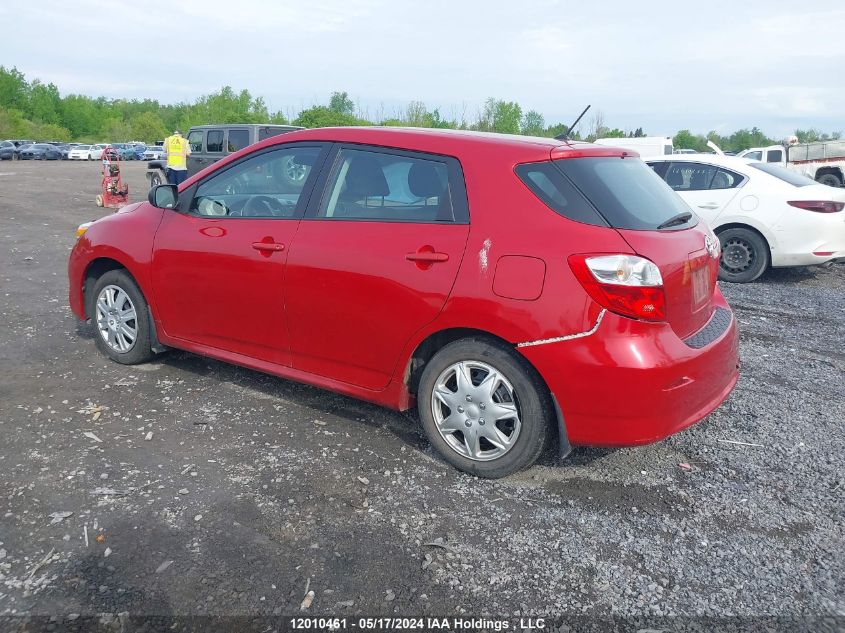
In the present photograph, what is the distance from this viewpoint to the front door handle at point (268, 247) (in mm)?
3955

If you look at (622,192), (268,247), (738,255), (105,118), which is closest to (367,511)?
(268,247)

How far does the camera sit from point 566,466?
367 centimetres

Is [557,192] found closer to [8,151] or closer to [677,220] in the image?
[677,220]

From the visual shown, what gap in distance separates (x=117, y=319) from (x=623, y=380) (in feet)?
12.2

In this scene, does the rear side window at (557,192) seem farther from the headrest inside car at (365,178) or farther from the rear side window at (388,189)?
the headrest inside car at (365,178)

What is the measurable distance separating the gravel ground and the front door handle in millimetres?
1048

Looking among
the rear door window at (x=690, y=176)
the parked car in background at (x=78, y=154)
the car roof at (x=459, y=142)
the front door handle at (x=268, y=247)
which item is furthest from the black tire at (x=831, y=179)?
the parked car in background at (x=78, y=154)

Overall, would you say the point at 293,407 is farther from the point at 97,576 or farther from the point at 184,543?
the point at 97,576

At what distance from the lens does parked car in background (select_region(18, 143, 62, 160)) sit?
5344cm

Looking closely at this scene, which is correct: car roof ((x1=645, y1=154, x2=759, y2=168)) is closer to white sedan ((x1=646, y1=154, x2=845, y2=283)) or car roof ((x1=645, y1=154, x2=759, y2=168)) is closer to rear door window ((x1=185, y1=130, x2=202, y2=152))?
white sedan ((x1=646, y1=154, x2=845, y2=283))

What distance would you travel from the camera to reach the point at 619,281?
3055 millimetres

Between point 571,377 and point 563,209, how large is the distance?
805 mm

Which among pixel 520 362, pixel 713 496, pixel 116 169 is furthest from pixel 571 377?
pixel 116 169

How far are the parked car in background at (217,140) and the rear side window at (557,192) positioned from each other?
1383 centimetres
